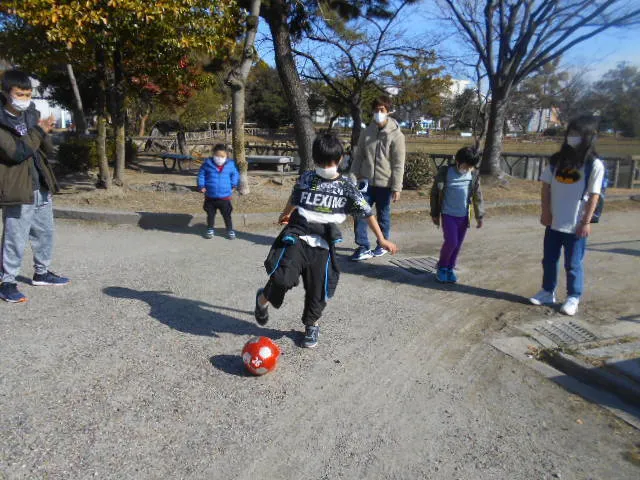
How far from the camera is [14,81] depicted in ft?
13.5

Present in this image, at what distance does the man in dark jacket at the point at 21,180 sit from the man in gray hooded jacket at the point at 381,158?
335 cm

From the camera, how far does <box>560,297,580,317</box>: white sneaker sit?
4758mm

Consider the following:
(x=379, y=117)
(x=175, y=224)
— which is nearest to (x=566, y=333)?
(x=379, y=117)

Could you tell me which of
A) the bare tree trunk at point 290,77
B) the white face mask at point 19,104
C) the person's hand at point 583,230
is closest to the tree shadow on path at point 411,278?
the person's hand at point 583,230

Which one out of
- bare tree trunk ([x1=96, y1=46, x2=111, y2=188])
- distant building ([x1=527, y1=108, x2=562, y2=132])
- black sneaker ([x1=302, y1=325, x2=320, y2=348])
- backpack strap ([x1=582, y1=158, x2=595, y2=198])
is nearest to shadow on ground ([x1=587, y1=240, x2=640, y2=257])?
backpack strap ([x1=582, y1=158, x2=595, y2=198])

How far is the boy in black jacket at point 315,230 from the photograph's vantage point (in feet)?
12.1

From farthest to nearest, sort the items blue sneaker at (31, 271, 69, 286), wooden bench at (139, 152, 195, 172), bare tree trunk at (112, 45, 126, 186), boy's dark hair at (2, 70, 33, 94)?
wooden bench at (139, 152, 195, 172) < bare tree trunk at (112, 45, 126, 186) < blue sneaker at (31, 271, 69, 286) < boy's dark hair at (2, 70, 33, 94)

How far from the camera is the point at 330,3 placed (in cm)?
1155

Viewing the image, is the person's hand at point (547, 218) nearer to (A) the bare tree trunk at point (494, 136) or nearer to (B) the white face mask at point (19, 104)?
(B) the white face mask at point (19, 104)

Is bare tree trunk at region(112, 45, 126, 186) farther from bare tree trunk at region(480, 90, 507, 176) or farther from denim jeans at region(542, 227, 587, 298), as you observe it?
bare tree trunk at region(480, 90, 507, 176)

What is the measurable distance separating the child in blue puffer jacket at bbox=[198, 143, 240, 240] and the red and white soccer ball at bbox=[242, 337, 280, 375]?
398cm

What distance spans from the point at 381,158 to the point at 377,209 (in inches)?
25.7

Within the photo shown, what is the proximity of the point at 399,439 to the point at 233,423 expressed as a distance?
0.95m

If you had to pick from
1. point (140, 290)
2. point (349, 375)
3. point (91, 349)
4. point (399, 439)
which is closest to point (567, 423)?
point (399, 439)
